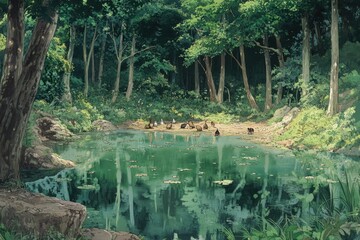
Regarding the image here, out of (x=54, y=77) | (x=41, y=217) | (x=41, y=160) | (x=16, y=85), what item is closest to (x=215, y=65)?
(x=54, y=77)

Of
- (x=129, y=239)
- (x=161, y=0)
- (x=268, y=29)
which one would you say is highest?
(x=161, y=0)

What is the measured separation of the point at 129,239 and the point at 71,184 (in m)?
5.57

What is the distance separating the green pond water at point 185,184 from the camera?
34.6ft

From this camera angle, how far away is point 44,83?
29375 millimetres

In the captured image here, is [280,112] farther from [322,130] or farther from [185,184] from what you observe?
[185,184]

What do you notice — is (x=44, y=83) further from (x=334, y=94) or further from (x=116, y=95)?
(x=334, y=94)

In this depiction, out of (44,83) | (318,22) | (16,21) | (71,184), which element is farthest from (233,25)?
(16,21)

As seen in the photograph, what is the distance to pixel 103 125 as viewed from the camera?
30844mm

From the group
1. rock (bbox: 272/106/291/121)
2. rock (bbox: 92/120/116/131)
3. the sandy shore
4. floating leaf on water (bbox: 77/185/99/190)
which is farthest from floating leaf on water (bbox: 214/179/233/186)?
rock (bbox: 92/120/116/131)

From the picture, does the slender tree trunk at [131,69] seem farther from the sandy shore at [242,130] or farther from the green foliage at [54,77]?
the green foliage at [54,77]

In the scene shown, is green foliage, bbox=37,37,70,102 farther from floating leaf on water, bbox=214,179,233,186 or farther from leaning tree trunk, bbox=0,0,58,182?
leaning tree trunk, bbox=0,0,58,182

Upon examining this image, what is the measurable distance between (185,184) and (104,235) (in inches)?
225

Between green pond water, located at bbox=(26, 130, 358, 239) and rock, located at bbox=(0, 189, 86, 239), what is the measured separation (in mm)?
1515

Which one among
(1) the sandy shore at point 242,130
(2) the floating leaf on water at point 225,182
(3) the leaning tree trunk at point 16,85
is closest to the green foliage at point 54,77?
(1) the sandy shore at point 242,130
